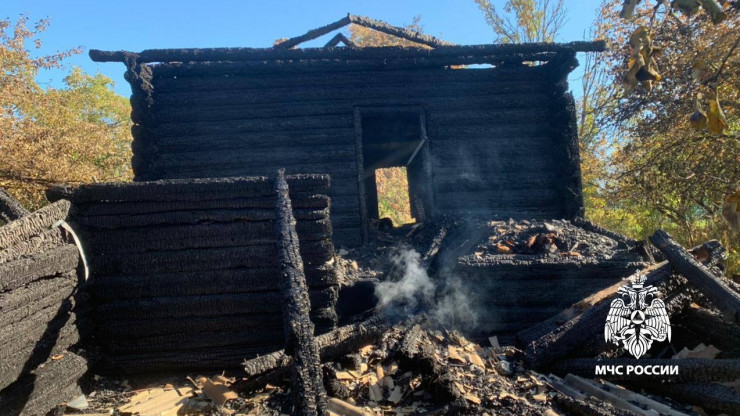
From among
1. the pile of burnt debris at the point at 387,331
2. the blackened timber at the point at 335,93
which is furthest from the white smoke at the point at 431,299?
the blackened timber at the point at 335,93

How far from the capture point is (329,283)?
4.05 meters

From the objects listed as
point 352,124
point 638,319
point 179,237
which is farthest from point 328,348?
point 352,124

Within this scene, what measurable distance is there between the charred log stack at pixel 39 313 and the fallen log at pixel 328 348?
4.46ft

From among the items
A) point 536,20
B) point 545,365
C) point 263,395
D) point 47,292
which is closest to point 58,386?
point 47,292

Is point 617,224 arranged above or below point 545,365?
below

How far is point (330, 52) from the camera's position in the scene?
732 centimetres

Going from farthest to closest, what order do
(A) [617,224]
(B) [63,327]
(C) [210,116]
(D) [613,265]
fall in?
(A) [617,224] < (C) [210,116] < (D) [613,265] < (B) [63,327]

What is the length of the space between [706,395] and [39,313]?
16.8 feet

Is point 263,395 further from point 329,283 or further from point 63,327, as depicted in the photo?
point 63,327

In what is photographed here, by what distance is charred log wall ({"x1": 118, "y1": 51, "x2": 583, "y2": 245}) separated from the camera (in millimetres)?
7492

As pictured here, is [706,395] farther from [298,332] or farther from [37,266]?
[37,266]

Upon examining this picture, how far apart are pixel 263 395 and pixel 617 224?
60.3 feet

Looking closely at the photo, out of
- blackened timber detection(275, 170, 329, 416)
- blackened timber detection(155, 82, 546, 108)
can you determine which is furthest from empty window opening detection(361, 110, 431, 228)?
blackened timber detection(275, 170, 329, 416)

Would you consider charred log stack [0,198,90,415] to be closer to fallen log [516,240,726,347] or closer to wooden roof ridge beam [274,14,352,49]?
fallen log [516,240,726,347]
